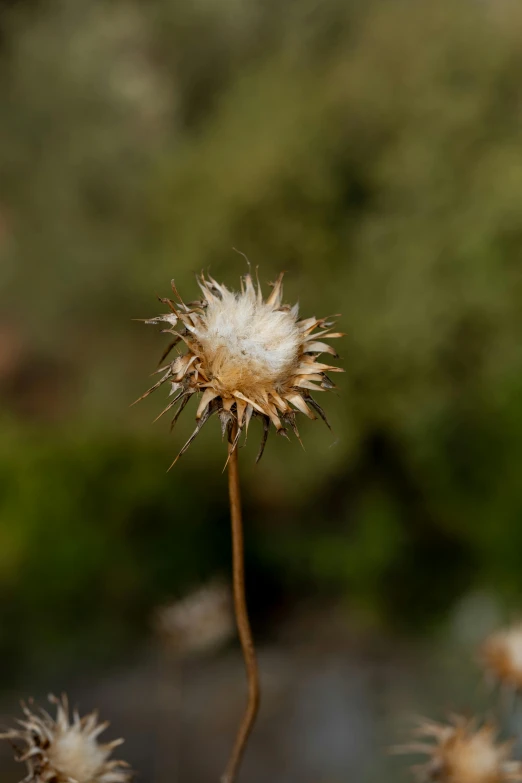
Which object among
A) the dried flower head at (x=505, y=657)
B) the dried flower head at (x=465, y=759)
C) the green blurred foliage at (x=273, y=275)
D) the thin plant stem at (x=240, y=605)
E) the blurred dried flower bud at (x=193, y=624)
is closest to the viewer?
the thin plant stem at (x=240, y=605)

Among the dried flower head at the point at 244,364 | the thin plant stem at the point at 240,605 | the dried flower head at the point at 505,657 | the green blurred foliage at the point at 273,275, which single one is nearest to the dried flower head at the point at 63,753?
the thin plant stem at the point at 240,605

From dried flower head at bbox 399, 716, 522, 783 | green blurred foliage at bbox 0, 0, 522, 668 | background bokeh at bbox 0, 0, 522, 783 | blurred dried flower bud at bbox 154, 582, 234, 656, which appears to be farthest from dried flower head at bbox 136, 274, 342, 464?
green blurred foliage at bbox 0, 0, 522, 668

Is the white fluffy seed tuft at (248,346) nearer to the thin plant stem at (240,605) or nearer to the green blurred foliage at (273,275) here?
the thin plant stem at (240,605)

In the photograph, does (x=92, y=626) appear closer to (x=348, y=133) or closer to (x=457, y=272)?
(x=457, y=272)

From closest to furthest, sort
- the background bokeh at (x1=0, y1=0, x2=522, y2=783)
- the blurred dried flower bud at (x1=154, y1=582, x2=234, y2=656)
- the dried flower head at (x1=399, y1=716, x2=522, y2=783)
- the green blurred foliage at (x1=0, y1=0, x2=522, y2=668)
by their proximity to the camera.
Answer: the dried flower head at (x1=399, y1=716, x2=522, y2=783), the blurred dried flower bud at (x1=154, y1=582, x2=234, y2=656), the background bokeh at (x1=0, y1=0, x2=522, y2=783), the green blurred foliage at (x1=0, y1=0, x2=522, y2=668)

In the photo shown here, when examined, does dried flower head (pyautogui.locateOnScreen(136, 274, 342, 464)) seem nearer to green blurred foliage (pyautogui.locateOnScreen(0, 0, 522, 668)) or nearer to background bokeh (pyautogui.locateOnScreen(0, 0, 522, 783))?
background bokeh (pyautogui.locateOnScreen(0, 0, 522, 783))

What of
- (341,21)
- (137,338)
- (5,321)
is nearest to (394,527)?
(137,338)
